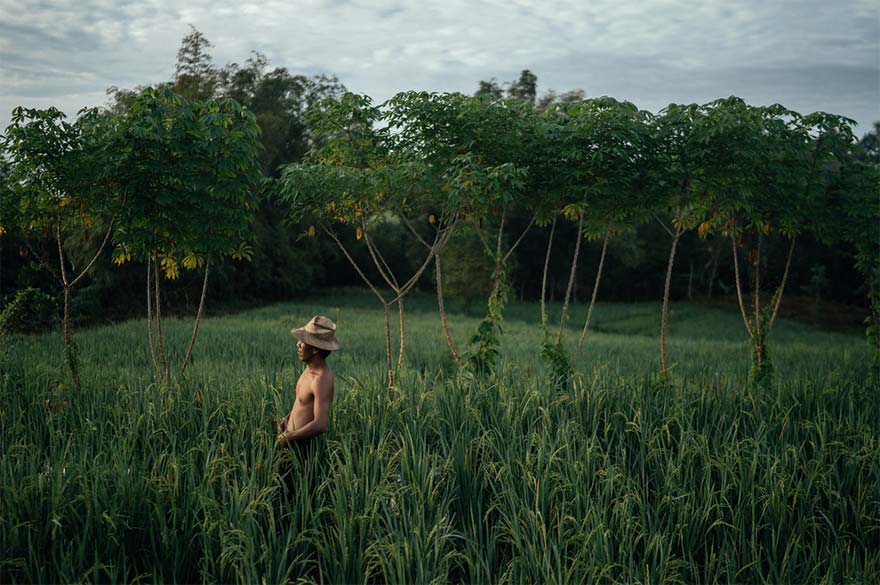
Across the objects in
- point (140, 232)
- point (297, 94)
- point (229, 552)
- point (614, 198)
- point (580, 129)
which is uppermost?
point (297, 94)

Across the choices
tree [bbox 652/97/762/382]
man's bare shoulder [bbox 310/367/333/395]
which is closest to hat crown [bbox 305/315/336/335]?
man's bare shoulder [bbox 310/367/333/395]

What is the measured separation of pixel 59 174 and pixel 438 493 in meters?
6.02

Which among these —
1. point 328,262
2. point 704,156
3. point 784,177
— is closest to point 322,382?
point 704,156

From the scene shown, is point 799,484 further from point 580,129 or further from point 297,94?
point 297,94

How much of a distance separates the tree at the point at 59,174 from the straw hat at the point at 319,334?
415 cm

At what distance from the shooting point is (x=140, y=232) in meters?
7.50

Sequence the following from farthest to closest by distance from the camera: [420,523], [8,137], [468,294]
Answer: [468,294] < [8,137] < [420,523]

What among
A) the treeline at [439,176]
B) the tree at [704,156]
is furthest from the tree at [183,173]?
the tree at [704,156]

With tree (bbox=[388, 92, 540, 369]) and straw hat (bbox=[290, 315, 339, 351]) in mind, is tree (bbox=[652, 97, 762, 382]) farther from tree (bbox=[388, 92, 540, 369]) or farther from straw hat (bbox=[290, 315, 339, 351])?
straw hat (bbox=[290, 315, 339, 351])

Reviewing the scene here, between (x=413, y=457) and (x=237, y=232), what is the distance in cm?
475

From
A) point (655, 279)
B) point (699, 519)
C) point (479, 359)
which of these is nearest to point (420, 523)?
point (699, 519)

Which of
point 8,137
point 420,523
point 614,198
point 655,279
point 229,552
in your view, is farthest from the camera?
point 655,279

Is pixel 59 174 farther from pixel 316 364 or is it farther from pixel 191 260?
pixel 316 364

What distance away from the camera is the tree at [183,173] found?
7004mm
